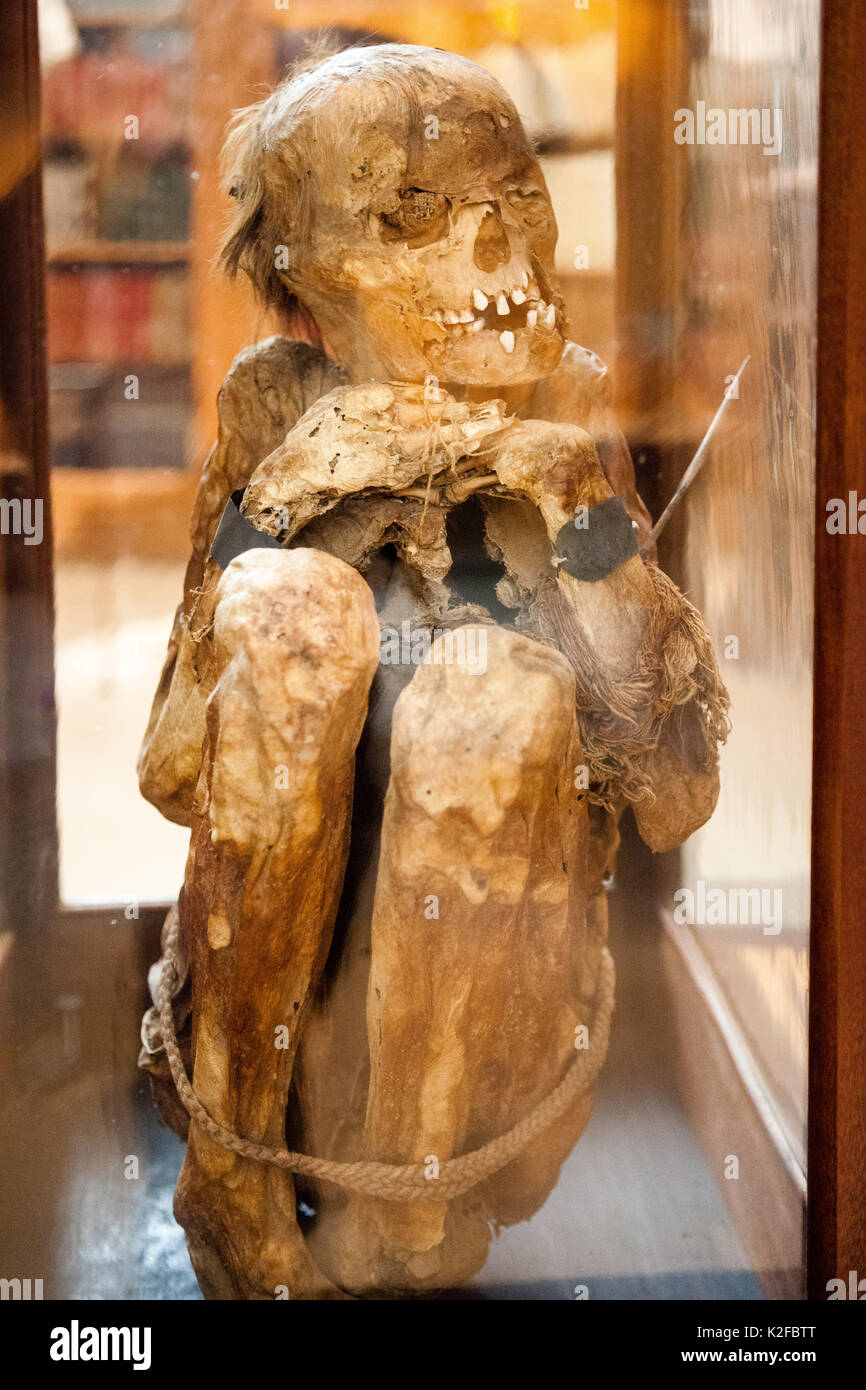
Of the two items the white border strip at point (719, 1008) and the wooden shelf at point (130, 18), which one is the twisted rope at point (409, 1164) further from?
the wooden shelf at point (130, 18)

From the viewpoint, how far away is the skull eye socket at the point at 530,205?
1.33 metres

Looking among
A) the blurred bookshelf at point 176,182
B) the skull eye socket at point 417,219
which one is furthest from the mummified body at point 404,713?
the blurred bookshelf at point 176,182

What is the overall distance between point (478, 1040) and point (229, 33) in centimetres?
104

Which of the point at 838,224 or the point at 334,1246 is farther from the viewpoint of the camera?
the point at 334,1246

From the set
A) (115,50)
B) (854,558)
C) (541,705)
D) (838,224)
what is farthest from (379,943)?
(115,50)

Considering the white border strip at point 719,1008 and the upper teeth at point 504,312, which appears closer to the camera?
the upper teeth at point 504,312

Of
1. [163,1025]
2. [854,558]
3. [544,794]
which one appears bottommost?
[163,1025]

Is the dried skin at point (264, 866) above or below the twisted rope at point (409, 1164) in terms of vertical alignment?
above

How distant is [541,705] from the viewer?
1.21 metres

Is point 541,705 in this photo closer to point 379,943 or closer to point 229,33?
point 379,943

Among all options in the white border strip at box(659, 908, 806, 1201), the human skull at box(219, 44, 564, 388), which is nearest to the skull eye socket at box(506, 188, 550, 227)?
the human skull at box(219, 44, 564, 388)

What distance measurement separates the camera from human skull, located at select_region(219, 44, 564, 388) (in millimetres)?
1267

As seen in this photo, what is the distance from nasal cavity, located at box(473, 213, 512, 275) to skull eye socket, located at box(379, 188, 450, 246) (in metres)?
0.04

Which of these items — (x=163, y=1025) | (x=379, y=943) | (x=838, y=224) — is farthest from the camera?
(x=163, y=1025)
